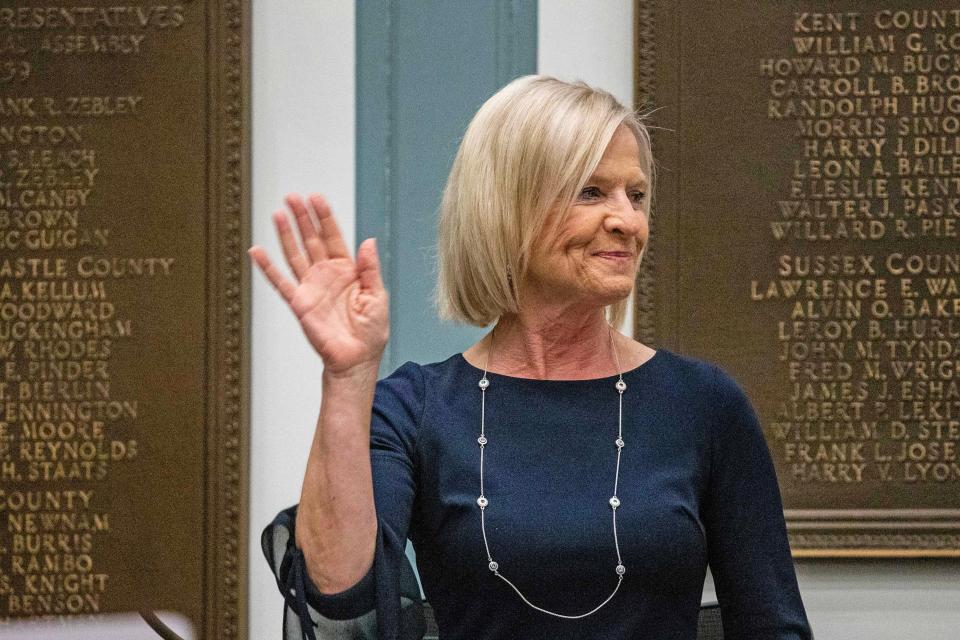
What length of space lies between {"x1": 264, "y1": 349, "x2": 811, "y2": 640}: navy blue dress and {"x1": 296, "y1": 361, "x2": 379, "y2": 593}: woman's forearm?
0.03 meters

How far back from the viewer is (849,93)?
2.82 metres

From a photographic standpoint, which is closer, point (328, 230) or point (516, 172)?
point (328, 230)

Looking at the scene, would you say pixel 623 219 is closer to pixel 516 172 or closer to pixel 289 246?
pixel 516 172

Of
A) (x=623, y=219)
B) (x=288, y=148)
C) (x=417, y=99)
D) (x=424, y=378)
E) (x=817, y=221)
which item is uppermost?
(x=417, y=99)

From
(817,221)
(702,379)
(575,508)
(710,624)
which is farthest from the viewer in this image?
(817,221)

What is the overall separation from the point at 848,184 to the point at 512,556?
177 centimetres

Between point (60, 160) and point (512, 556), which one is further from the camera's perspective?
point (60, 160)

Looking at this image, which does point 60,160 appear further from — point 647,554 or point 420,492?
point 647,554

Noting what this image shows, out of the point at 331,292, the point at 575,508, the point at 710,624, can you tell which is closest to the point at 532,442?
the point at 575,508

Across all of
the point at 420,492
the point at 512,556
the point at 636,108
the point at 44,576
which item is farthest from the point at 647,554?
the point at 44,576

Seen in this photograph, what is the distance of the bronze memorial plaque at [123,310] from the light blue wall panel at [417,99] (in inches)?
12.9

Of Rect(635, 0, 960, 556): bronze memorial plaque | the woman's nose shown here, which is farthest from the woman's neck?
Rect(635, 0, 960, 556): bronze memorial plaque

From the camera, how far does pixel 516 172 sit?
4.96 ft

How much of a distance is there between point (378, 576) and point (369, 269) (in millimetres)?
361
